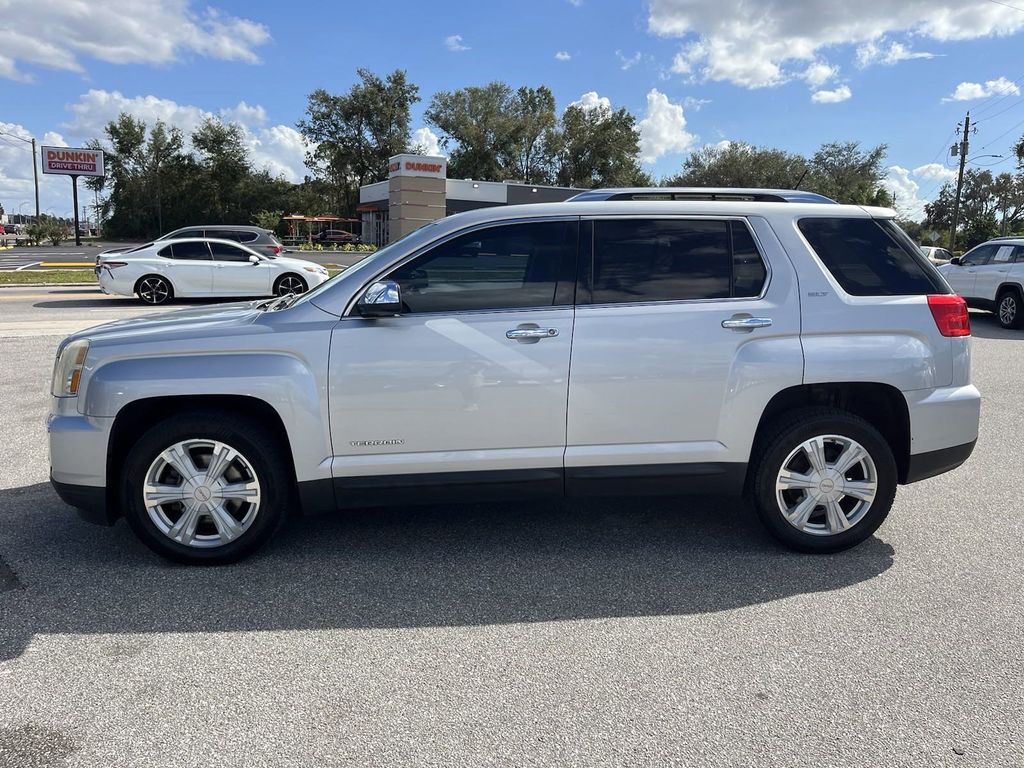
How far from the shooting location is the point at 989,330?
14.9m

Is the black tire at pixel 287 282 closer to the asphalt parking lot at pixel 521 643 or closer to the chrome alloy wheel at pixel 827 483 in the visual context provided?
the asphalt parking lot at pixel 521 643

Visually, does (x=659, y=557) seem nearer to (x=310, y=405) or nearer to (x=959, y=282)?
(x=310, y=405)

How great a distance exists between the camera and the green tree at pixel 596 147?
2896 inches

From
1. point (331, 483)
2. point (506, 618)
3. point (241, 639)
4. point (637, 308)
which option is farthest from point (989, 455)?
point (241, 639)

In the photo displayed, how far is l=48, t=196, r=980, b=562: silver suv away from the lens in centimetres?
380

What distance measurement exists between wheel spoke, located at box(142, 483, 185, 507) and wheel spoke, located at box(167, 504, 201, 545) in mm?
83

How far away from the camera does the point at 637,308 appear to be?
156 inches

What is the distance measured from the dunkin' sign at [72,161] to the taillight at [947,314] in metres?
59.4

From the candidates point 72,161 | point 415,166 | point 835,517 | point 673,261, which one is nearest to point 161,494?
point 673,261

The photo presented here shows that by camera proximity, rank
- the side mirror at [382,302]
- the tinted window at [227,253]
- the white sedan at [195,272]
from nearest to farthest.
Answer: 1. the side mirror at [382,302]
2. the white sedan at [195,272]
3. the tinted window at [227,253]

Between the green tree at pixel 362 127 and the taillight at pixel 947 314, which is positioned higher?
the green tree at pixel 362 127

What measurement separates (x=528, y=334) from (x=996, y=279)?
584 inches

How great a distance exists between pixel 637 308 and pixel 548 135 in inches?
2917

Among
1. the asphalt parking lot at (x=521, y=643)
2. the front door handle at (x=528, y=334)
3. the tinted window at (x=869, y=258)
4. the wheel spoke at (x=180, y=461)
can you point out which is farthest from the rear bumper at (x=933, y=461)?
the wheel spoke at (x=180, y=461)
